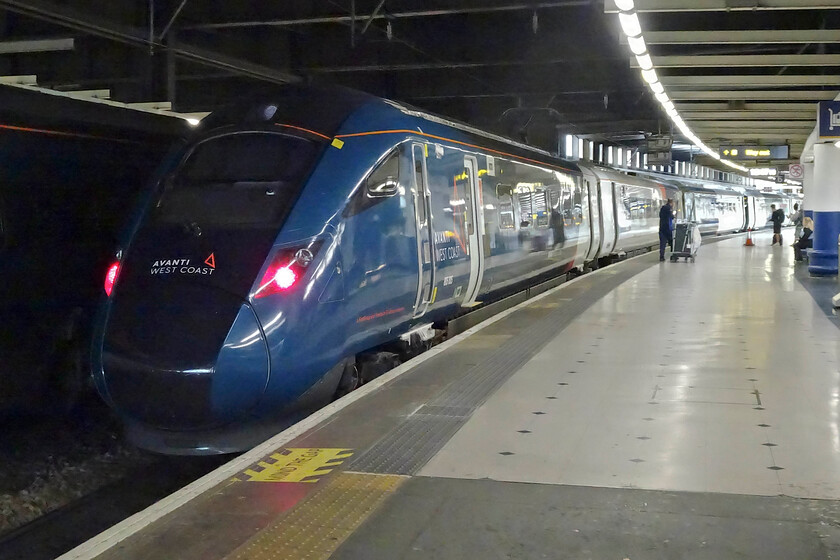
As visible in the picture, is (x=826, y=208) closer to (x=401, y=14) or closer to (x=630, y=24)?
(x=401, y=14)

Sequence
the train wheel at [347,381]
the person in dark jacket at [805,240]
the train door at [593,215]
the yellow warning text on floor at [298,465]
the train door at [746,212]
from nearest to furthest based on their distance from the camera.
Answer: the yellow warning text on floor at [298,465], the train wheel at [347,381], the train door at [593,215], the person in dark jacket at [805,240], the train door at [746,212]

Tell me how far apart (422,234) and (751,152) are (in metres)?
18.3

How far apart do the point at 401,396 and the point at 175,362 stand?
5.63 ft

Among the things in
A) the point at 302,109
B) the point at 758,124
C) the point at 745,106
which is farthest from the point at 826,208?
the point at 302,109

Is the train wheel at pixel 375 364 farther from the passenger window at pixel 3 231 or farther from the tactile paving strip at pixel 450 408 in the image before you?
the passenger window at pixel 3 231

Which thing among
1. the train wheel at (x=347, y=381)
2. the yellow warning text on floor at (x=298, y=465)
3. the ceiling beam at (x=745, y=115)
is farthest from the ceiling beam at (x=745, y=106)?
the yellow warning text on floor at (x=298, y=465)

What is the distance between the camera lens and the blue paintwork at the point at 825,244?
15.9 meters

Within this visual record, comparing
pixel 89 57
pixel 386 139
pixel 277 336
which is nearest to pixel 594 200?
pixel 89 57

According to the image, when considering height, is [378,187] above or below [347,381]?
above

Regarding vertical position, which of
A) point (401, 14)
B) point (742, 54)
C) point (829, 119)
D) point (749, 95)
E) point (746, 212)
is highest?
point (401, 14)

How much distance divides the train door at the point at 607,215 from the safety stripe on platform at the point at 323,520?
1579 cm

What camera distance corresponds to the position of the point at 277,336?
5992 millimetres

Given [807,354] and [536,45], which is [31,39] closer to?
[536,45]

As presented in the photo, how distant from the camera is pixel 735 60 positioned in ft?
36.6
